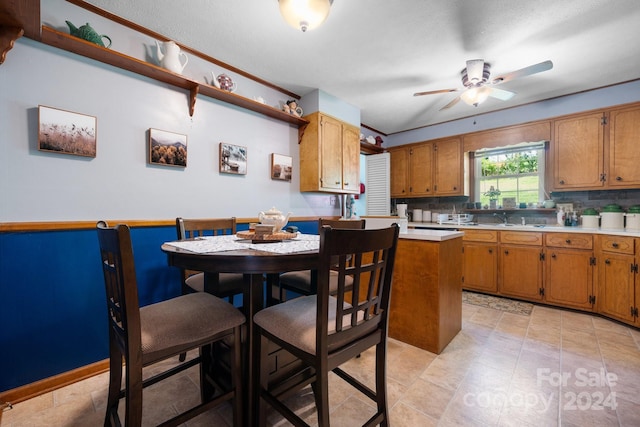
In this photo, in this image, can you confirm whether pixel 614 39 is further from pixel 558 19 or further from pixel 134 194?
pixel 134 194

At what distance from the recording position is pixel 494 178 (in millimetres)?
4090

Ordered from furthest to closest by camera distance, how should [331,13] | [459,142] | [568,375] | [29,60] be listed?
[459,142]
[331,13]
[568,375]
[29,60]

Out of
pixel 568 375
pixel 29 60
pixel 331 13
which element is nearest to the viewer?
pixel 29 60

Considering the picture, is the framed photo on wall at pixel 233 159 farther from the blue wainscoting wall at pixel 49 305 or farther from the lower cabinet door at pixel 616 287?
the lower cabinet door at pixel 616 287

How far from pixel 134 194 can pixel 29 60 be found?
991mm

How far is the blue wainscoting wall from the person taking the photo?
1536mm

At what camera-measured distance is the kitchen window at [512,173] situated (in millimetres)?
3710

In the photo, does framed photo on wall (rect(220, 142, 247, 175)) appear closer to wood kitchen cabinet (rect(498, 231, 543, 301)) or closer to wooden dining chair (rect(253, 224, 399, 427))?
wooden dining chair (rect(253, 224, 399, 427))

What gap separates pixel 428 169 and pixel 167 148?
383cm

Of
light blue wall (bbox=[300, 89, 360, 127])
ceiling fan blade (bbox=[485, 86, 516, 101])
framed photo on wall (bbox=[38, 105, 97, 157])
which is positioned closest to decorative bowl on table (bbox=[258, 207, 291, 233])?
framed photo on wall (bbox=[38, 105, 97, 157])

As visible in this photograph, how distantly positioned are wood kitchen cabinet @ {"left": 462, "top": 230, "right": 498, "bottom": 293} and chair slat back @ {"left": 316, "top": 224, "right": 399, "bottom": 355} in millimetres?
2920

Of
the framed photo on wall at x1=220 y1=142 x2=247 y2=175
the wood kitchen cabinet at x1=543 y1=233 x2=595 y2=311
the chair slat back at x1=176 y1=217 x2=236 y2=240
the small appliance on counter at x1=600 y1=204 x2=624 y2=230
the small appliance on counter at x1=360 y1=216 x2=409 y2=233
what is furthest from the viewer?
the small appliance on counter at x1=600 y1=204 x2=624 y2=230

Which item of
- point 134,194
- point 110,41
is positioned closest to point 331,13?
point 110,41

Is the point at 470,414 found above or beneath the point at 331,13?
beneath
